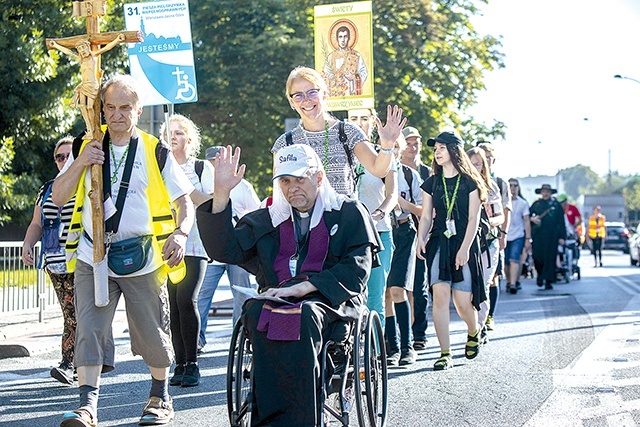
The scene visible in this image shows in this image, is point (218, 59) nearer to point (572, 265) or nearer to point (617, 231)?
point (572, 265)

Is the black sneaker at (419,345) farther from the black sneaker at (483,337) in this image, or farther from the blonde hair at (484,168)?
the blonde hair at (484,168)

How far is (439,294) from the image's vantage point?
9141 mm

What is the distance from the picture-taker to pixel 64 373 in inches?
325

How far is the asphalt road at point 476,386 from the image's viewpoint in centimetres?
684

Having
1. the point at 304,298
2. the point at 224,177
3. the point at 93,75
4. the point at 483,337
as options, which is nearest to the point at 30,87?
the point at 483,337

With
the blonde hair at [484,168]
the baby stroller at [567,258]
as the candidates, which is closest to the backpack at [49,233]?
the blonde hair at [484,168]

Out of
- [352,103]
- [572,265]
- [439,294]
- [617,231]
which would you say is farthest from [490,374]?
[617,231]

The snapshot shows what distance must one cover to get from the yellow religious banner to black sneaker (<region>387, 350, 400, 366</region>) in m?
5.63

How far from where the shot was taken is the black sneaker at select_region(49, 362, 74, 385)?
8.22 meters

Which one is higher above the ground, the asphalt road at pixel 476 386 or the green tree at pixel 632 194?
the asphalt road at pixel 476 386

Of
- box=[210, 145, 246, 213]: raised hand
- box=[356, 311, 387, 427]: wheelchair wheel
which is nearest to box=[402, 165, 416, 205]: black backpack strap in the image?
box=[356, 311, 387, 427]: wheelchair wheel

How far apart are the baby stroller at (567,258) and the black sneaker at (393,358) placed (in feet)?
41.0

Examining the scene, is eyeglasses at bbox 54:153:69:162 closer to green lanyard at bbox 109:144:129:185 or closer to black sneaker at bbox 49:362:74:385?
black sneaker at bbox 49:362:74:385

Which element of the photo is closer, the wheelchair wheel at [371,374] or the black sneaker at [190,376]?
the wheelchair wheel at [371,374]
